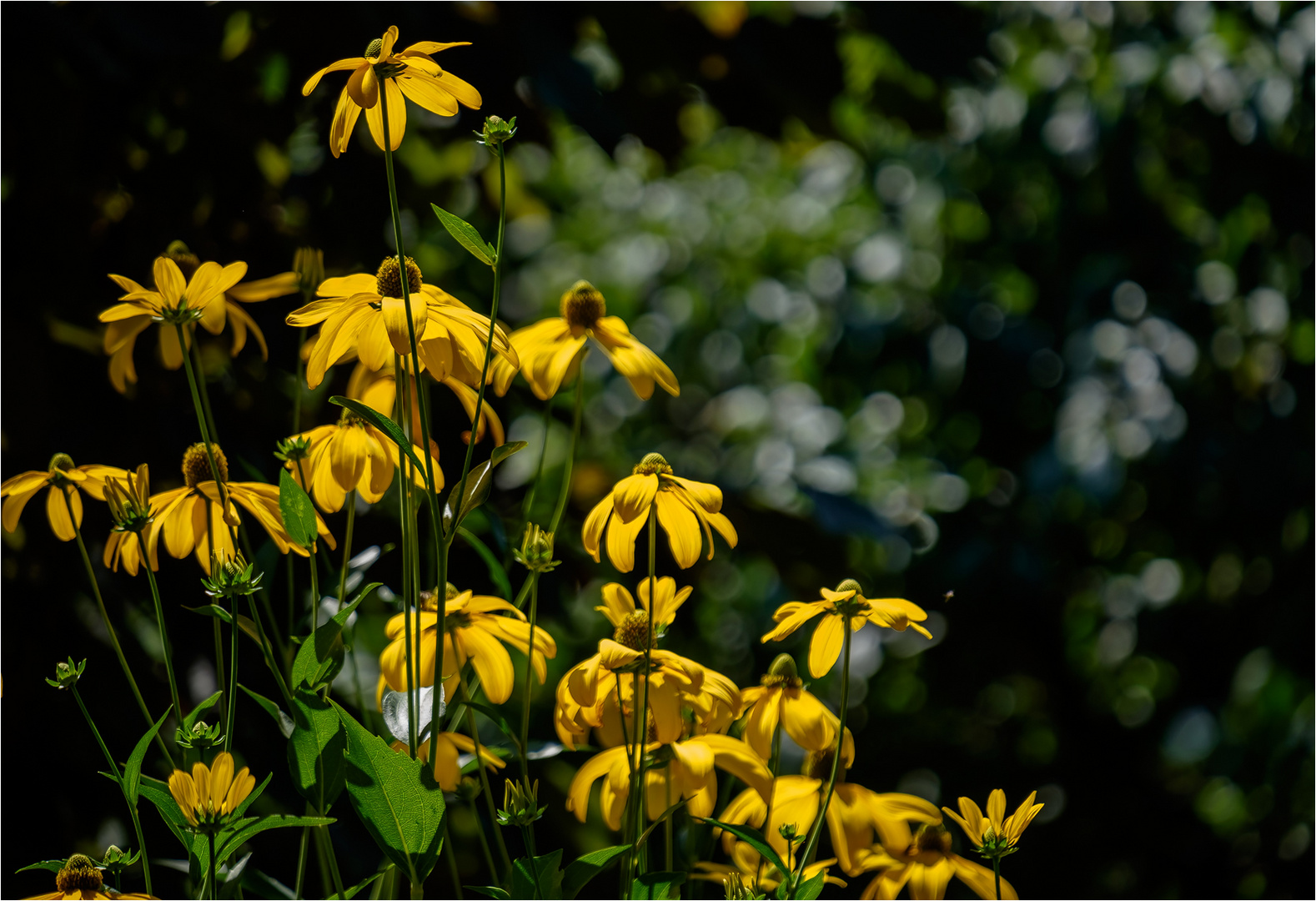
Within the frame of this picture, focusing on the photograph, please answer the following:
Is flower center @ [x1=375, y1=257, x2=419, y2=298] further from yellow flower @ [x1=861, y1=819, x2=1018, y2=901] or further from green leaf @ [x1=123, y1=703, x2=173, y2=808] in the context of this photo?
yellow flower @ [x1=861, y1=819, x2=1018, y2=901]

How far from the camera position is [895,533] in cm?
105

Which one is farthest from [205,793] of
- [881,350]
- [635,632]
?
[881,350]

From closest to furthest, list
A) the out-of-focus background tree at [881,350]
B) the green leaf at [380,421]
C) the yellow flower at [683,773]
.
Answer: the green leaf at [380,421] < the yellow flower at [683,773] < the out-of-focus background tree at [881,350]

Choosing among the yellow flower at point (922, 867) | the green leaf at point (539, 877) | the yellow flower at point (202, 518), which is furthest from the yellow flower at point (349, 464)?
the yellow flower at point (922, 867)

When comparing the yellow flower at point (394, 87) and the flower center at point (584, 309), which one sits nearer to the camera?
the yellow flower at point (394, 87)

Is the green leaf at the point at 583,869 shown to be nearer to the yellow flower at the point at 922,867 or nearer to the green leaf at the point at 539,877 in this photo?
the green leaf at the point at 539,877

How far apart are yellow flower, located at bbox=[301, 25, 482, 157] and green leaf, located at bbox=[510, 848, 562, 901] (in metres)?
0.20

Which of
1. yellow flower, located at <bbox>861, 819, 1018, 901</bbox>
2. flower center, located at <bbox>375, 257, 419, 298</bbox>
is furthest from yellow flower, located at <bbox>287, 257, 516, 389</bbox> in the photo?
yellow flower, located at <bbox>861, 819, 1018, 901</bbox>

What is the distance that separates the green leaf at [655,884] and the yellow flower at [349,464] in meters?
0.13

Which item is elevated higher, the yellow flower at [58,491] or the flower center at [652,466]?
the flower center at [652,466]

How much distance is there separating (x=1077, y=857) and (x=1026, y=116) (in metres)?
1.04

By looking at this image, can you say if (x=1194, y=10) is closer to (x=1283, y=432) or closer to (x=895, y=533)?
(x=1283, y=432)

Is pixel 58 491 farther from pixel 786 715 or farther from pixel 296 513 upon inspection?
pixel 786 715

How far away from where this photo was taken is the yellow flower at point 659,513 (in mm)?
324
